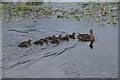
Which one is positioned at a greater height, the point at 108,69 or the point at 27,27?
the point at 27,27

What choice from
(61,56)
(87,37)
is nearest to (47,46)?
(61,56)

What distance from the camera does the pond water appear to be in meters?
8.59

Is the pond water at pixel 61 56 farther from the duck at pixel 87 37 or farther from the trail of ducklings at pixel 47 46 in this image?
the duck at pixel 87 37

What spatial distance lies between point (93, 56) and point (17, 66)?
322 centimetres

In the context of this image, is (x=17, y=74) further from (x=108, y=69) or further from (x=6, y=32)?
(x=6, y=32)

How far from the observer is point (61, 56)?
10.3 metres

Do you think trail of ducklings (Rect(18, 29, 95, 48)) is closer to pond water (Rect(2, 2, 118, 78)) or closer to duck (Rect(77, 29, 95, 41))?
duck (Rect(77, 29, 95, 41))

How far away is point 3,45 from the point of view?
39.6ft

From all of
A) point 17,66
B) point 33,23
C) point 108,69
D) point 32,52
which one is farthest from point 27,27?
point 108,69

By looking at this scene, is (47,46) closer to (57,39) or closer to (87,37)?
(57,39)

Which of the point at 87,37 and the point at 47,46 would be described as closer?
the point at 47,46

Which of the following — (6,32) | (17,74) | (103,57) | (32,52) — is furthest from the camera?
(6,32)

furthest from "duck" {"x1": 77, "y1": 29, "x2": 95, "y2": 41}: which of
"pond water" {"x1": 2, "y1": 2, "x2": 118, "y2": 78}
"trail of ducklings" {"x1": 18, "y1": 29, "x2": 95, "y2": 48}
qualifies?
"pond water" {"x1": 2, "y1": 2, "x2": 118, "y2": 78}

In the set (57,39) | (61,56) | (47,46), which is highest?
(57,39)
